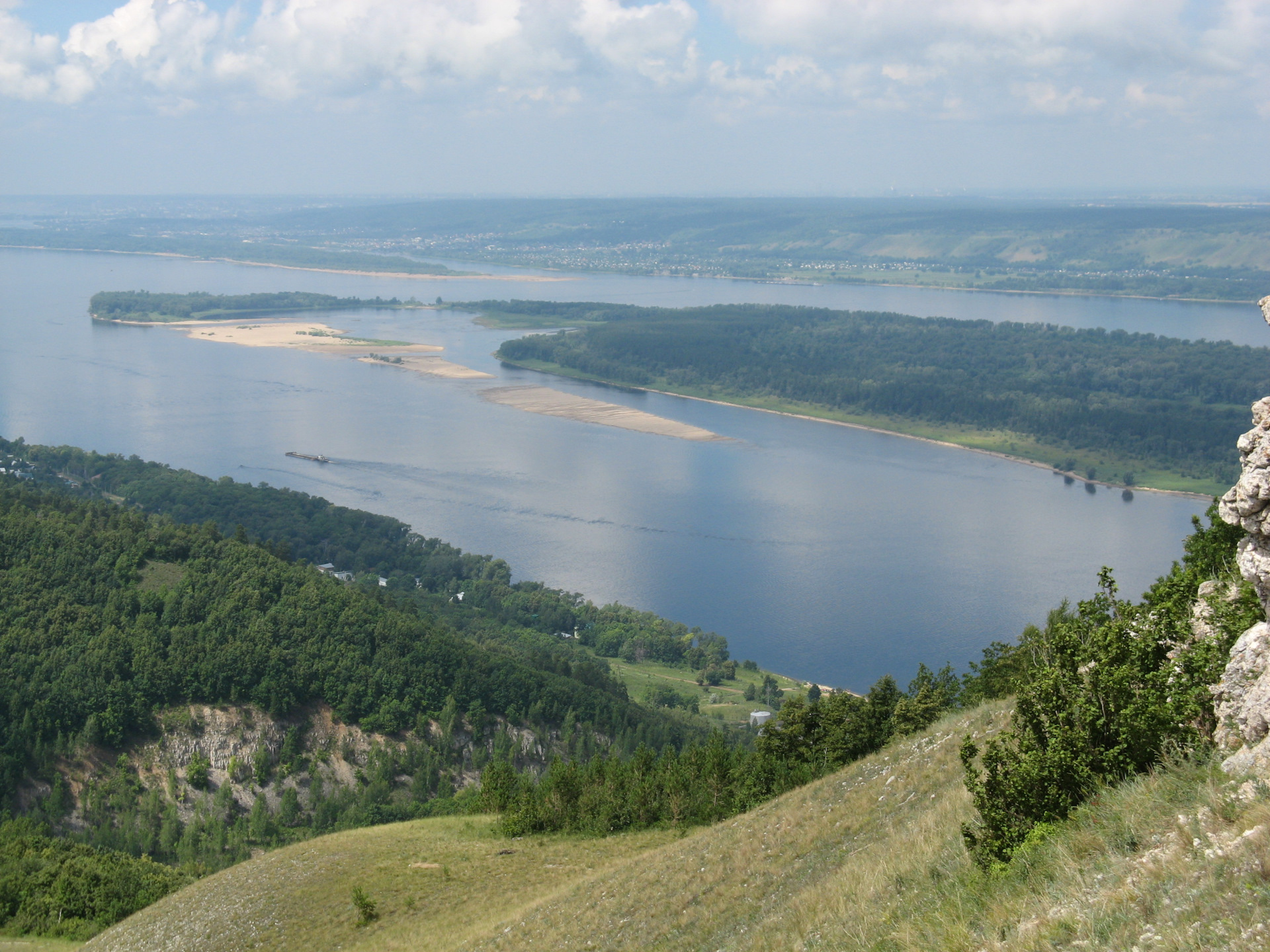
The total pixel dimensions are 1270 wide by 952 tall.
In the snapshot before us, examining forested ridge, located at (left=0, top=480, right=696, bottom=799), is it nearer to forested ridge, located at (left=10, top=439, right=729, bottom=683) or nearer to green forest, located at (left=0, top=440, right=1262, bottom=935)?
green forest, located at (left=0, top=440, right=1262, bottom=935)

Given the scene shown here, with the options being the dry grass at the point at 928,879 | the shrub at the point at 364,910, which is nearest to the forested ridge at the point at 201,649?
the shrub at the point at 364,910

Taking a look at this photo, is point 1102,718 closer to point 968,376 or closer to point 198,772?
point 198,772

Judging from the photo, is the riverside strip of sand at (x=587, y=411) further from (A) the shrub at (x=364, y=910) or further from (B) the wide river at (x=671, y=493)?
(A) the shrub at (x=364, y=910)

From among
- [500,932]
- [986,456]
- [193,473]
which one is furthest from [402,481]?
[500,932]

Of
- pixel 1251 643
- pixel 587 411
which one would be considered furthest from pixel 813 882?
pixel 587 411

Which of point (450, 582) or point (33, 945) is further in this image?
point (450, 582)

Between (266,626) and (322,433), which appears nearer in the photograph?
(266,626)

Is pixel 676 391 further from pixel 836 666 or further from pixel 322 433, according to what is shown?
pixel 836 666
